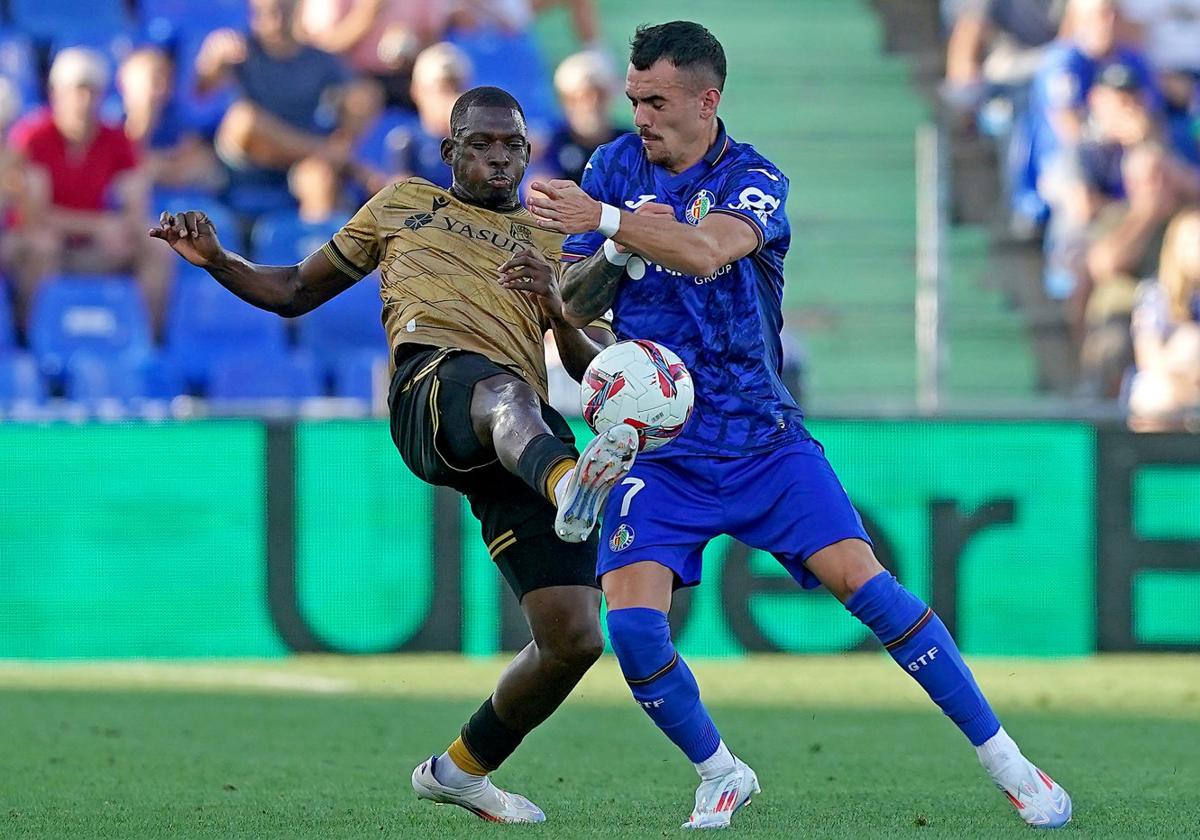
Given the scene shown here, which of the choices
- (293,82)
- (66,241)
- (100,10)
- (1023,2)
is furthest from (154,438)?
(1023,2)

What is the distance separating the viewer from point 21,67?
12.9 meters

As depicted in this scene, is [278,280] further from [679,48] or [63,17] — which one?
[63,17]

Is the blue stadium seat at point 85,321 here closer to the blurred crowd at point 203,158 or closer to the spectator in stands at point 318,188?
the blurred crowd at point 203,158

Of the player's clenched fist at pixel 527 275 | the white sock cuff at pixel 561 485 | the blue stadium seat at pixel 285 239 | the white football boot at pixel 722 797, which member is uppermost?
the blue stadium seat at pixel 285 239

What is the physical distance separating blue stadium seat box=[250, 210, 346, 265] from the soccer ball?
6902 mm

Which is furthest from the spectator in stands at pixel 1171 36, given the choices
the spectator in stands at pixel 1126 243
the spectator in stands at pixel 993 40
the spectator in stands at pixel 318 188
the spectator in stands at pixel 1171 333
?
the spectator in stands at pixel 318 188

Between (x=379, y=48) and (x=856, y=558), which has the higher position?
(x=379, y=48)

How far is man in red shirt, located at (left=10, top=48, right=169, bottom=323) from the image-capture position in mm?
11820

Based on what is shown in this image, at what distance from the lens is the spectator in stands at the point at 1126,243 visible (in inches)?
473

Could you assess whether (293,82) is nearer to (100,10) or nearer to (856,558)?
(100,10)

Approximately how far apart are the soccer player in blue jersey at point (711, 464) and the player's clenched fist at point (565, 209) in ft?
0.86

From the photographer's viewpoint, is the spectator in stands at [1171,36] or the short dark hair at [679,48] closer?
the short dark hair at [679,48]

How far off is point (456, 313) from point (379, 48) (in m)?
8.10

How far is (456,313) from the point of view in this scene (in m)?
5.70
